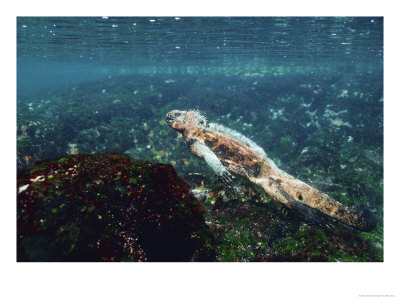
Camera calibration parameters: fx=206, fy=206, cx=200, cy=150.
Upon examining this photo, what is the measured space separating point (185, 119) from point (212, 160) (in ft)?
7.83

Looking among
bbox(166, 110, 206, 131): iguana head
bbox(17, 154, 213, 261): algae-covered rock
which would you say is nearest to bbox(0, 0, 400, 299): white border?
bbox(17, 154, 213, 261): algae-covered rock

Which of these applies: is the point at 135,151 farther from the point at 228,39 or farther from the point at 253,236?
the point at 228,39

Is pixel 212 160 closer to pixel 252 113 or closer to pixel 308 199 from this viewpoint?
pixel 308 199

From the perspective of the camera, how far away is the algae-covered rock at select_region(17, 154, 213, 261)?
2.39 meters

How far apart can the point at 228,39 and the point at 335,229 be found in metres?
19.4

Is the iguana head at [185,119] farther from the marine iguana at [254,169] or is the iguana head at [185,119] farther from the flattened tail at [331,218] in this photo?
the flattened tail at [331,218]

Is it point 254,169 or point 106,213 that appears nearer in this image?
point 106,213

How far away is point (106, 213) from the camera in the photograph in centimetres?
282

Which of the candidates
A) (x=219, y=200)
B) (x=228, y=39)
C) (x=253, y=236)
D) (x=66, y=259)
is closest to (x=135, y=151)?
(x=219, y=200)

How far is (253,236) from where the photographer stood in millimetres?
4672

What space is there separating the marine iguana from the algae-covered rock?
7.33 feet
